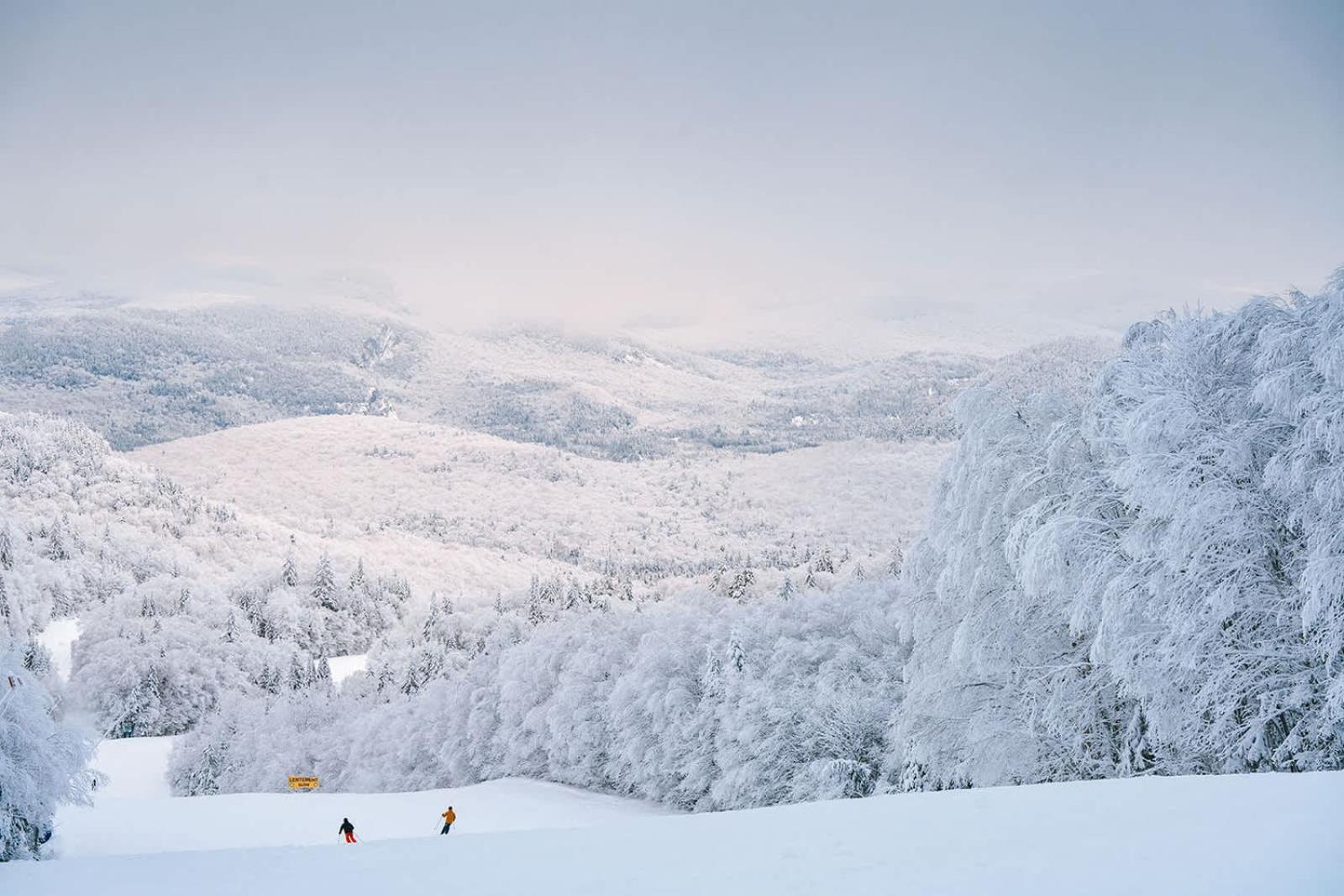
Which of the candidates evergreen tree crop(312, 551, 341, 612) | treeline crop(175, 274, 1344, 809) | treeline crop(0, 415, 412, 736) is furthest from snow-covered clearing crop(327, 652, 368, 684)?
treeline crop(175, 274, 1344, 809)

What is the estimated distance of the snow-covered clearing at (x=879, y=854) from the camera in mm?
8180

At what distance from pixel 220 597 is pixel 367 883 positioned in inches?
3613

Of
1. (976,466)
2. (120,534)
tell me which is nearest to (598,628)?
(976,466)

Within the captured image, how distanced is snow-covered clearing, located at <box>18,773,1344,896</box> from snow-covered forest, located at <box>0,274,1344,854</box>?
3140 millimetres

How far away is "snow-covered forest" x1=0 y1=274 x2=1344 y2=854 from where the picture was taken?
13.0m

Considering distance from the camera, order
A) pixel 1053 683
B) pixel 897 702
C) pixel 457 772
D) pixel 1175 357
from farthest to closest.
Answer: pixel 457 772 < pixel 897 702 < pixel 1053 683 < pixel 1175 357

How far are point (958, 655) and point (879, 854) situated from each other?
309 inches

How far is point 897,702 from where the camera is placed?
28.2m

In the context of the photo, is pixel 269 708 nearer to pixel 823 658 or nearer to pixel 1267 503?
pixel 823 658

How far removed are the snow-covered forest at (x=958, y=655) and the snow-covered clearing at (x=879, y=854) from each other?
3140 millimetres

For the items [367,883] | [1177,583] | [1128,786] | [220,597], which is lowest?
[220,597]

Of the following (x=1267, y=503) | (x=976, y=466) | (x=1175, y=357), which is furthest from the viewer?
(x=976, y=466)

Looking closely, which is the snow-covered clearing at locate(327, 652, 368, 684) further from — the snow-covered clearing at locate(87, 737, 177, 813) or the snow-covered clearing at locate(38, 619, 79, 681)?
the snow-covered clearing at locate(38, 619, 79, 681)

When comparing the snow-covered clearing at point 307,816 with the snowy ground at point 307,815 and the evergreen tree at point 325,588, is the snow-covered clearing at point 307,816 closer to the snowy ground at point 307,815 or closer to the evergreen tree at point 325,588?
the snowy ground at point 307,815
